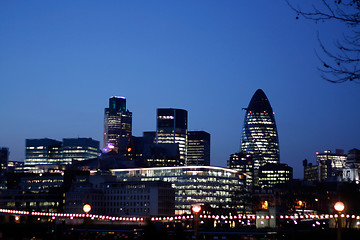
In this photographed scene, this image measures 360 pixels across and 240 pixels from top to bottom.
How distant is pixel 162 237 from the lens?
33.2 meters

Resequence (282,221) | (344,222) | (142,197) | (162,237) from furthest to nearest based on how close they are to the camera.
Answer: (142,197) < (282,221) < (344,222) < (162,237)

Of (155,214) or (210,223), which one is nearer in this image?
(210,223)

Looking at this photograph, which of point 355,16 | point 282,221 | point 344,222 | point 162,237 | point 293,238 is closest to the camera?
point 355,16

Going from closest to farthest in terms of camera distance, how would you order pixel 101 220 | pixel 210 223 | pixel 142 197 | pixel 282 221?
1. pixel 282 221
2. pixel 210 223
3. pixel 101 220
4. pixel 142 197

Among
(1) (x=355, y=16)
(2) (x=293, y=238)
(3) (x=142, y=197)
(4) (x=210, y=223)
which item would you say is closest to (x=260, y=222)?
(4) (x=210, y=223)

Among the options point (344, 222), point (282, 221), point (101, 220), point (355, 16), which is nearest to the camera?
point (355, 16)

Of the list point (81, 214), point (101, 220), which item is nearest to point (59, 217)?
point (81, 214)

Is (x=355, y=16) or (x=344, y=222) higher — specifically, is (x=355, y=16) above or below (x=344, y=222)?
above

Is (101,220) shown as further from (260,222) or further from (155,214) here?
(260,222)

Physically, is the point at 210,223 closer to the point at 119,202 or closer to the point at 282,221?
the point at 282,221

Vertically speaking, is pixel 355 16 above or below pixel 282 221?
above

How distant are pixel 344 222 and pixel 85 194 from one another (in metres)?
96.8

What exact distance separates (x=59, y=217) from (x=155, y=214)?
1161 inches

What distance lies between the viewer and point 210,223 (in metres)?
144
